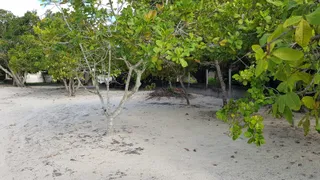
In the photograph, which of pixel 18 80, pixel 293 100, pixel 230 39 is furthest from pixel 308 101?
pixel 18 80

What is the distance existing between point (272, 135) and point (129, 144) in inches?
104

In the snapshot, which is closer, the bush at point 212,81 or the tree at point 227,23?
the tree at point 227,23

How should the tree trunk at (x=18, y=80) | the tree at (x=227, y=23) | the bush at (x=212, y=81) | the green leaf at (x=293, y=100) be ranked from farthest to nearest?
1. the tree trunk at (x=18, y=80)
2. the bush at (x=212, y=81)
3. the tree at (x=227, y=23)
4. the green leaf at (x=293, y=100)

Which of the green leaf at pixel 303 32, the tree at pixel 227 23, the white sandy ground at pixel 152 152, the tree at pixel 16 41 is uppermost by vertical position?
the tree at pixel 16 41

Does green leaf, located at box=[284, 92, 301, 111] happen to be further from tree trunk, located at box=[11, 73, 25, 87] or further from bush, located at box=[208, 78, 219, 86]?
tree trunk, located at box=[11, 73, 25, 87]

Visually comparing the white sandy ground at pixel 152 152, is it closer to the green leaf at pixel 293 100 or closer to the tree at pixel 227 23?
the tree at pixel 227 23

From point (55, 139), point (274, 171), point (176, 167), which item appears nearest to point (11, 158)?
point (55, 139)

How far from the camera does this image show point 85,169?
3633 mm

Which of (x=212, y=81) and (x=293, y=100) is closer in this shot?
(x=293, y=100)

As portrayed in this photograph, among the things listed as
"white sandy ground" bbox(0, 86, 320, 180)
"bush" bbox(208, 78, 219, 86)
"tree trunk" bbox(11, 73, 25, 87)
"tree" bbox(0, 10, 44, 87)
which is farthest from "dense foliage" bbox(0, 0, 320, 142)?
"tree trunk" bbox(11, 73, 25, 87)

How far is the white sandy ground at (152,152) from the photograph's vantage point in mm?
3498

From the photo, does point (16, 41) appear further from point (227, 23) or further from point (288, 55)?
point (288, 55)

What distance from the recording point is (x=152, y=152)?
14.1ft

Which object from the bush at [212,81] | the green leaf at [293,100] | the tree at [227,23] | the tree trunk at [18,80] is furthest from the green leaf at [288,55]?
the tree trunk at [18,80]
